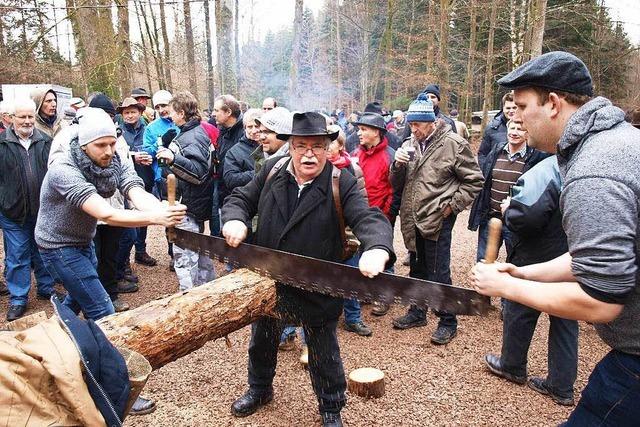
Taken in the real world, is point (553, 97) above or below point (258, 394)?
above

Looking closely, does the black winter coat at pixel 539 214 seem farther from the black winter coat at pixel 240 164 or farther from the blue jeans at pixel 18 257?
the blue jeans at pixel 18 257

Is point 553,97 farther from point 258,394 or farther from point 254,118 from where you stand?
point 254,118

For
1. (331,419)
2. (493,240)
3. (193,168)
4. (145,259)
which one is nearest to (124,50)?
(145,259)

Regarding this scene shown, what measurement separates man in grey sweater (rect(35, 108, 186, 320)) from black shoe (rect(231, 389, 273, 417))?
1.28 metres

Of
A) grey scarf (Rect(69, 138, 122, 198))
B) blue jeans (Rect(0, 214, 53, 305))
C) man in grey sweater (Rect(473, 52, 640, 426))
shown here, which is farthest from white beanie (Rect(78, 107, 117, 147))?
man in grey sweater (Rect(473, 52, 640, 426))

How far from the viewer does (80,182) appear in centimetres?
346

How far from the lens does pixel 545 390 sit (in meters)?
3.84

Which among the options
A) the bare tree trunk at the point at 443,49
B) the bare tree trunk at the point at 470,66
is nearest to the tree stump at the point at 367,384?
the bare tree trunk at the point at 443,49

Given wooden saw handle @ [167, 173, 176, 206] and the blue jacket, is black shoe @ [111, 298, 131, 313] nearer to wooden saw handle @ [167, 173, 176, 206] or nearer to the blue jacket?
the blue jacket

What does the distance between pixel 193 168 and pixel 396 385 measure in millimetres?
3213

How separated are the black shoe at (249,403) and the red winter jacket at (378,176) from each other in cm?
258

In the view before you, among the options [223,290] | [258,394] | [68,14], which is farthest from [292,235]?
[68,14]

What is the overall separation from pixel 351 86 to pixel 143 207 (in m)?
37.9

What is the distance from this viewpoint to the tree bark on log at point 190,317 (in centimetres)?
272
